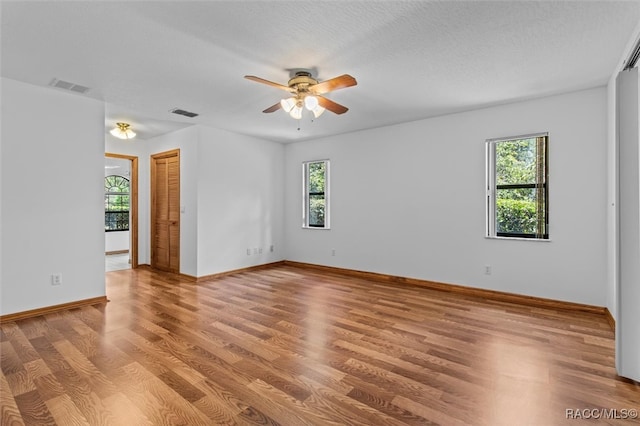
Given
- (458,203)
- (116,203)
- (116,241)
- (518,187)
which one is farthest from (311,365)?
(116,203)

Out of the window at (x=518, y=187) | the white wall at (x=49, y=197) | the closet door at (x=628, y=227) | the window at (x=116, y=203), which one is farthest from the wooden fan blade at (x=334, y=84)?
the window at (x=116, y=203)

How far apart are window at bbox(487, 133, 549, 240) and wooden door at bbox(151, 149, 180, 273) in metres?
5.17

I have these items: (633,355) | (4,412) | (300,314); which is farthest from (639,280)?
(4,412)

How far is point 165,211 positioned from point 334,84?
458cm

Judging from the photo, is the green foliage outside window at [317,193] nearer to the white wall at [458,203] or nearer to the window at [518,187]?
the white wall at [458,203]

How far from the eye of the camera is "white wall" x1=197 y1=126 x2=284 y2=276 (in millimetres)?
5377

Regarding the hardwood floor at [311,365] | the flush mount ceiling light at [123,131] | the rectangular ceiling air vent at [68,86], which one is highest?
the rectangular ceiling air vent at [68,86]

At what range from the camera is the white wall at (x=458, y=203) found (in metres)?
3.70

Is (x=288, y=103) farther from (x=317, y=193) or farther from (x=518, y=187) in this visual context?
(x=317, y=193)

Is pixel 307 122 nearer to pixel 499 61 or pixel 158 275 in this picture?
pixel 499 61

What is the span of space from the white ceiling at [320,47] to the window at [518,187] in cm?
65

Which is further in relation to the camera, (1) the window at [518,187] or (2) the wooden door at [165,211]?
(2) the wooden door at [165,211]

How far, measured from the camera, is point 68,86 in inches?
139

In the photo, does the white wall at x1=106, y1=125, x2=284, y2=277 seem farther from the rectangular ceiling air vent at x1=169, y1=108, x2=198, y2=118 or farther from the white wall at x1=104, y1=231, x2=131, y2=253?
the white wall at x1=104, y1=231, x2=131, y2=253
